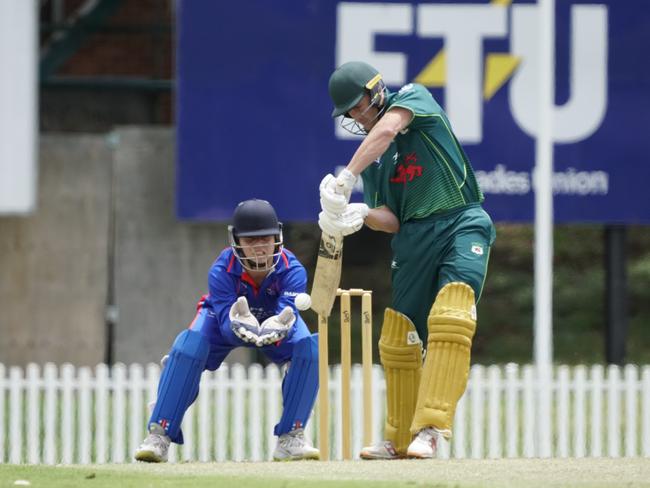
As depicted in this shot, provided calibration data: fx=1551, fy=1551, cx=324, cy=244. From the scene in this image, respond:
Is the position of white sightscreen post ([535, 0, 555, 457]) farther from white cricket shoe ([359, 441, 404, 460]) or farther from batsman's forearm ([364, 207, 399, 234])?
batsman's forearm ([364, 207, 399, 234])

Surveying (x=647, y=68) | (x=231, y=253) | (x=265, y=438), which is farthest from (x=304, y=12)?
(x=231, y=253)

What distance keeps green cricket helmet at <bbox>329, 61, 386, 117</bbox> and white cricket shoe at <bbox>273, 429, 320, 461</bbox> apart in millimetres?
1643

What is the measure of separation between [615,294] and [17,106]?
5263 millimetres

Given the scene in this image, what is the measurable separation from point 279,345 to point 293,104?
5.63 meters

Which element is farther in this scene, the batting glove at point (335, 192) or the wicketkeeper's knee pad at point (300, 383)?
the wicketkeeper's knee pad at point (300, 383)

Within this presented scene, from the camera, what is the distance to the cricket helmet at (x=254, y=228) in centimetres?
698

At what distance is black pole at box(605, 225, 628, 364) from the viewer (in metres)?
13.3

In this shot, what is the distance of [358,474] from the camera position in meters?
5.94

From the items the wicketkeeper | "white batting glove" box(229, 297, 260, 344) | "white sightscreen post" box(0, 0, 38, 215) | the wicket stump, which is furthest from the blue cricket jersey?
"white sightscreen post" box(0, 0, 38, 215)

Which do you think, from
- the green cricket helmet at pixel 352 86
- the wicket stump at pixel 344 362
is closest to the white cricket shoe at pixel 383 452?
the wicket stump at pixel 344 362

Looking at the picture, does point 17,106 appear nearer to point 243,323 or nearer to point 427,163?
point 243,323

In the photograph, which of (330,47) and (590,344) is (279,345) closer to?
(330,47)

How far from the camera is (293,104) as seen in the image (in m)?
12.7

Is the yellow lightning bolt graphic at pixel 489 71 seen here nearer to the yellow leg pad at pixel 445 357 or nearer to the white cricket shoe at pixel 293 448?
the white cricket shoe at pixel 293 448
